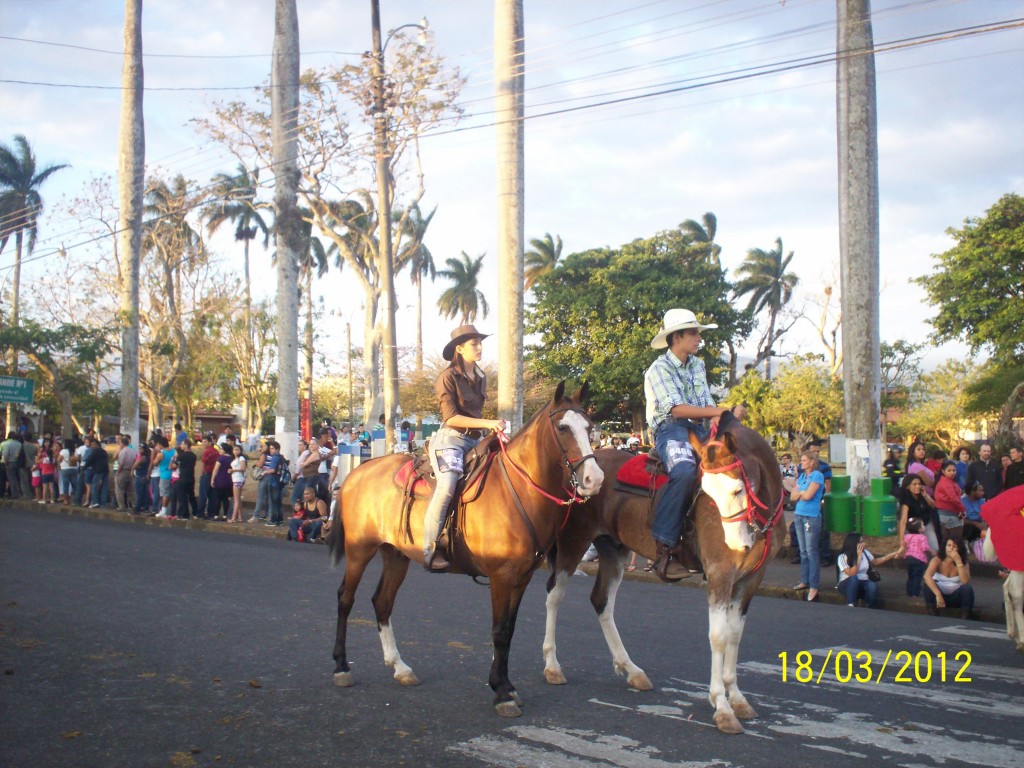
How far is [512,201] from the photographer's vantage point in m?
17.3

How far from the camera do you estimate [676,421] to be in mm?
7086

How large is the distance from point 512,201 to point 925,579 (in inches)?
385

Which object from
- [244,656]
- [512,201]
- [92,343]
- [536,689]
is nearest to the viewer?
[536,689]

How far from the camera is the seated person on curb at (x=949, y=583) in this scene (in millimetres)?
11203

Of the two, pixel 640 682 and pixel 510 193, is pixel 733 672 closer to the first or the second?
pixel 640 682

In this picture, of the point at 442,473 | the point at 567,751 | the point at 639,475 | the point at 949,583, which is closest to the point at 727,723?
the point at 567,751

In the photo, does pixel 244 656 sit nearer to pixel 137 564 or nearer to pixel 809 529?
pixel 137 564

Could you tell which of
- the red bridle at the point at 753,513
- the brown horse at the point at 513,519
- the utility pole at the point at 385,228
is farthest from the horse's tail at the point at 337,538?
the utility pole at the point at 385,228

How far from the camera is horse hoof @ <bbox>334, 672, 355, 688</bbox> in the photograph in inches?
264

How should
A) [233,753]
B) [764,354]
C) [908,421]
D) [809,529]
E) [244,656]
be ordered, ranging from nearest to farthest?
[233,753]
[244,656]
[809,529]
[908,421]
[764,354]

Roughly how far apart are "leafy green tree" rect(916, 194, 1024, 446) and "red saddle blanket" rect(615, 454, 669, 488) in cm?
3087

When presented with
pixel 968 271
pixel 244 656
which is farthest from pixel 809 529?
pixel 968 271

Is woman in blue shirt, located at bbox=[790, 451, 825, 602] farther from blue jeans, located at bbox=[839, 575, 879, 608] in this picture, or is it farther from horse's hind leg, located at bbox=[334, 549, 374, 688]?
horse's hind leg, located at bbox=[334, 549, 374, 688]

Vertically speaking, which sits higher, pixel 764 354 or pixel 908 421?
pixel 764 354
